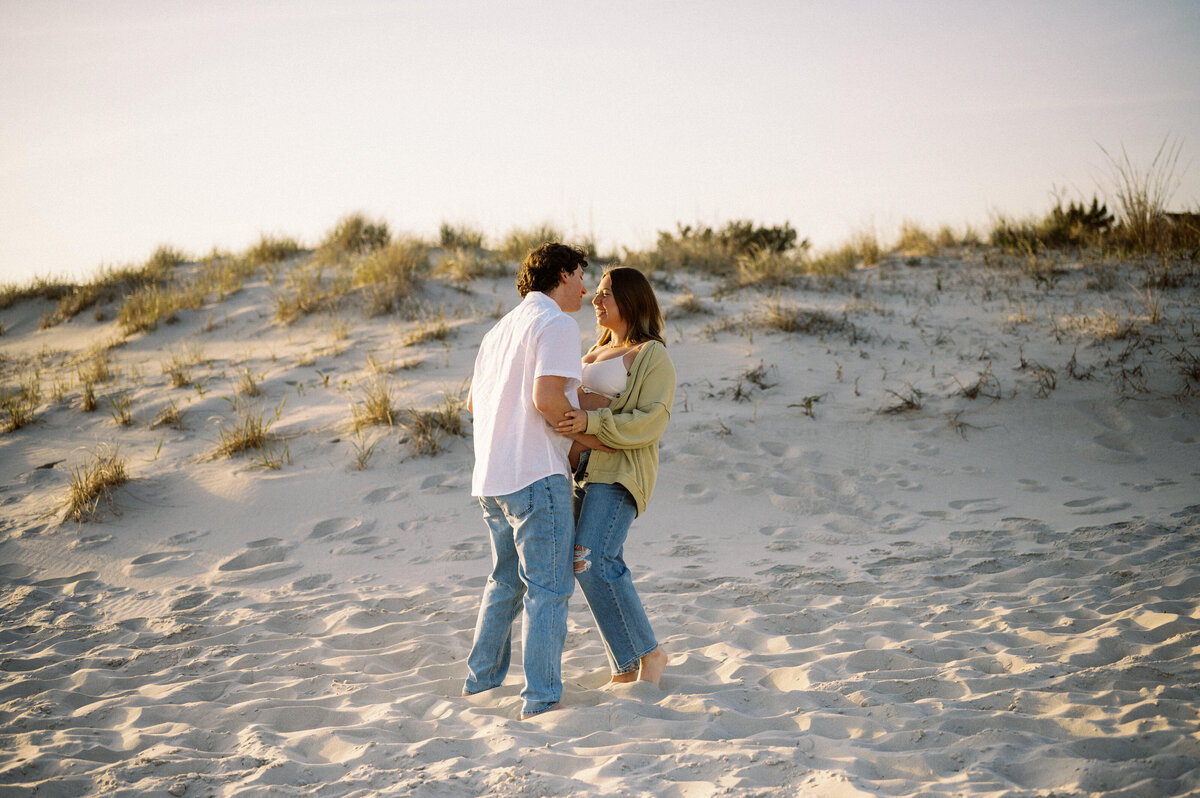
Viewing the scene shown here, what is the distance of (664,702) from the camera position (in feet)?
11.8

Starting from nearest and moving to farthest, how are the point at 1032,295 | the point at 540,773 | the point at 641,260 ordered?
the point at 540,773
the point at 1032,295
the point at 641,260

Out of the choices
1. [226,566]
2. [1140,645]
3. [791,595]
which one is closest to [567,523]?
[791,595]

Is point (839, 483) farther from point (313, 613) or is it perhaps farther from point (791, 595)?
point (313, 613)

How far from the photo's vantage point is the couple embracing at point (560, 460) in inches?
134

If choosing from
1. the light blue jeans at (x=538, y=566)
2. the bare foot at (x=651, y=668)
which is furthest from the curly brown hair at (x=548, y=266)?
the bare foot at (x=651, y=668)

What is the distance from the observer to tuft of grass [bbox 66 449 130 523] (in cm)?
673

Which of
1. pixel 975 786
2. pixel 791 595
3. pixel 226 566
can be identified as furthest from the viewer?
pixel 226 566

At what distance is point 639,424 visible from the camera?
11.8 ft

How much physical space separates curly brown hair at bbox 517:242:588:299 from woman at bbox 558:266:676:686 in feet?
1.03

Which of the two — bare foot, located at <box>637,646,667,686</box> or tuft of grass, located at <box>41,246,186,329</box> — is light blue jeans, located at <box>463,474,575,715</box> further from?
tuft of grass, located at <box>41,246,186,329</box>

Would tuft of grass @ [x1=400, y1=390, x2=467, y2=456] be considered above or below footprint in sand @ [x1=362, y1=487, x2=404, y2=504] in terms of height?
above

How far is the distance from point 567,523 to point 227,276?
38.1 feet

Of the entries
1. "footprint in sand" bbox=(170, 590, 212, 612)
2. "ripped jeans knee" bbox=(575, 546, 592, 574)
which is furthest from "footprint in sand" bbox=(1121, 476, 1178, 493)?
"footprint in sand" bbox=(170, 590, 212, 612)

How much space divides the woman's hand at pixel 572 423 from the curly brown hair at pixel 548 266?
1.83ft
